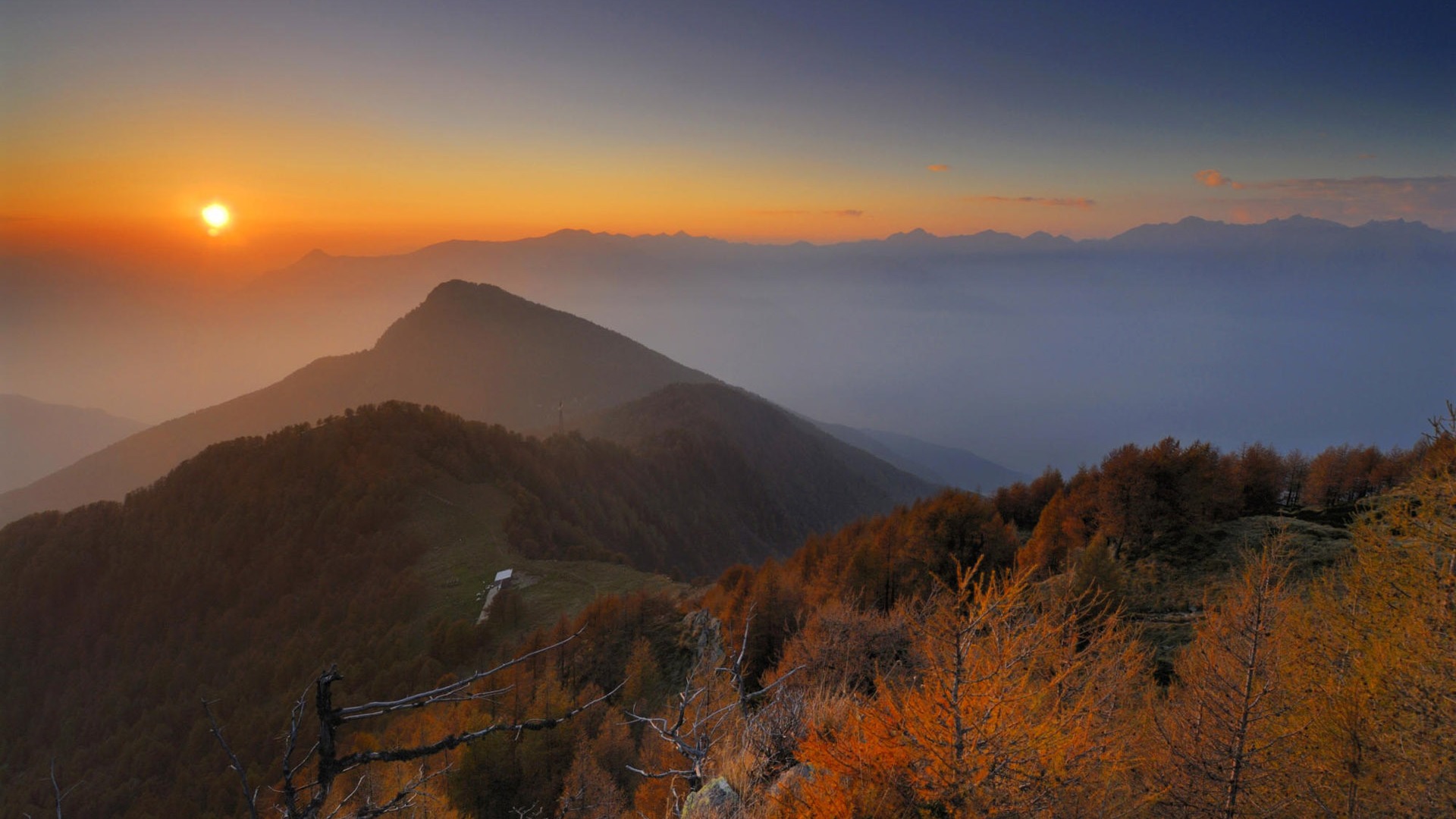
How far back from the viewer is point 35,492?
7411 inches

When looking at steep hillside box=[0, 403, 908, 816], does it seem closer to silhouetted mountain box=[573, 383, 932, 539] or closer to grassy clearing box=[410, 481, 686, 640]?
grassy clearing box=[410, 481, 686, 640]

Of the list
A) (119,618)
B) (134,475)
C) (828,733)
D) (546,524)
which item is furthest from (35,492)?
(828,733)

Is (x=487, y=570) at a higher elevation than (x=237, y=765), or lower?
lower

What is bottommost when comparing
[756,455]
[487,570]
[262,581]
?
[756,455]

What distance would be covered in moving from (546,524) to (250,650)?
1337 inches

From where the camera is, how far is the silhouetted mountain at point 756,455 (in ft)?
491

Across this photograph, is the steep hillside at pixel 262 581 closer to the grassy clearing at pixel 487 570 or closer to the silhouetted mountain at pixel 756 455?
the grassy clearing at pixel 487 570

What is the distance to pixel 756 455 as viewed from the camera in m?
174

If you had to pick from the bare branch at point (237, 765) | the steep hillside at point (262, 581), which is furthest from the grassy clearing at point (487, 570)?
the bare branch at point (237, 765)

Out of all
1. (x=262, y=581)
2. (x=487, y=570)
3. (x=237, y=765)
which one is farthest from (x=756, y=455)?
(x=237, y=765)

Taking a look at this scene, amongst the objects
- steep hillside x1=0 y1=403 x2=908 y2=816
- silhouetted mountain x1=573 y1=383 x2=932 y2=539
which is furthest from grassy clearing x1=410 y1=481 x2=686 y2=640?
silhouetted mountain x1=573 y1=383 x2=932 y2=539

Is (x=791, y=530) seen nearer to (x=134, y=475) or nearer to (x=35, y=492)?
(x=134, y=475)

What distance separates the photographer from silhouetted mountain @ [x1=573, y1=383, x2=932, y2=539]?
14975 centimetres

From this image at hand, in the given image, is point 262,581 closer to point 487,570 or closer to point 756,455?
point 487,570
